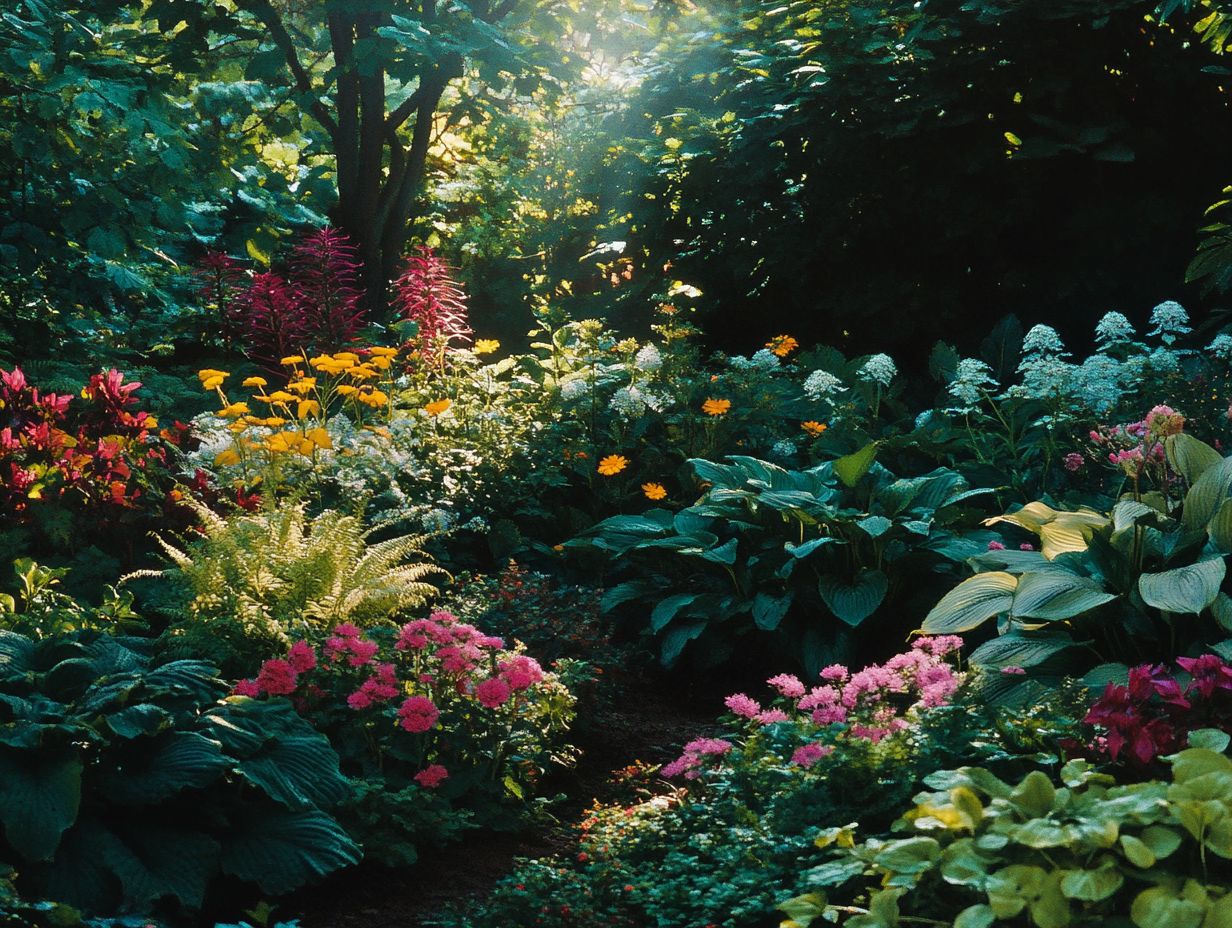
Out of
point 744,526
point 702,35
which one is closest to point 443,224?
point 702,35

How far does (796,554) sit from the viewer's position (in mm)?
4879

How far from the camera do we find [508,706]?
387 cm

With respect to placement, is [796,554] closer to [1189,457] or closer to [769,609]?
[769,609]

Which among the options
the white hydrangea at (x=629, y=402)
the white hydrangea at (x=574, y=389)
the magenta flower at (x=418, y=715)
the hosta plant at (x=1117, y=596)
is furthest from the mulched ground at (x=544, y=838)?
the white hydrangea at (x=574, y=389)

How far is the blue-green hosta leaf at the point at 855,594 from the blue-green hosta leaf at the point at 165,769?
2720 millimetres

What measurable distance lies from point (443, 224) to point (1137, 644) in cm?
912

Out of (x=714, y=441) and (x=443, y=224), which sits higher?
(x=443, y=224)

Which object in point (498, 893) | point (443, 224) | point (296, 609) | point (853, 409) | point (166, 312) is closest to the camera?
point (498, 893)

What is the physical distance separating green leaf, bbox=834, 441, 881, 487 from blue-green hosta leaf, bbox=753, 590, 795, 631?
0.63m

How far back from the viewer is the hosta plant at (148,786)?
274cm

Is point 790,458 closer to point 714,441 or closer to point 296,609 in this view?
point 714,441

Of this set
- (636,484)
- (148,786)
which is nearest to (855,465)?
Answer: (636,484)

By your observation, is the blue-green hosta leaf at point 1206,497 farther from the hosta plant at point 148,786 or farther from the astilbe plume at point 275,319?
the astilbe plume at point 275,319

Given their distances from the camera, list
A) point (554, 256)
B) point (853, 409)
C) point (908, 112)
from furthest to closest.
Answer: point (554, 256)
point (908, 112)
point (853, 409)
